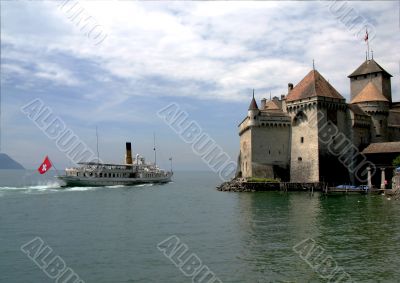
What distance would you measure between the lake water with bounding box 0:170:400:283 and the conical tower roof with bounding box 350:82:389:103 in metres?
22.3

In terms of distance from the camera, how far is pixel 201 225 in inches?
1082

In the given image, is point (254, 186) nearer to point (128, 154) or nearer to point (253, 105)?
point (253, 105)

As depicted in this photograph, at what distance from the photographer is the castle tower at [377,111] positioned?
57.2 meters

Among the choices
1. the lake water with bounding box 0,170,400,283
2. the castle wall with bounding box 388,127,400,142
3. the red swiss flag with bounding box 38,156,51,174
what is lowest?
the lake water with bounding box 0,170,400,283

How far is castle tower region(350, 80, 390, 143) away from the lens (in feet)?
188

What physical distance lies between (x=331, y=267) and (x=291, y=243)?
420 centimetres

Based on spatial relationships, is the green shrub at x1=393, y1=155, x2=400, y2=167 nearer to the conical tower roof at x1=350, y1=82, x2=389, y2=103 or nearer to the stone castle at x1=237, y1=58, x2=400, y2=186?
the stone castle at x1=237, y1=58, x2=400, y2=186

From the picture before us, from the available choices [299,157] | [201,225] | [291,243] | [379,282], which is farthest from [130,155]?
[379,282]

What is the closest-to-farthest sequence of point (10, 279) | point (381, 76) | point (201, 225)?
point (10, 279) → point (201, 225) → point (381, 76)

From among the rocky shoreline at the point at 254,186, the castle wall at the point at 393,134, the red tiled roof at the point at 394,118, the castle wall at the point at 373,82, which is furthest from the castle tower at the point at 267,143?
the castle wall at the point at 373,82

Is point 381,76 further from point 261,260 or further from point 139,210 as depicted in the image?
point 261,260

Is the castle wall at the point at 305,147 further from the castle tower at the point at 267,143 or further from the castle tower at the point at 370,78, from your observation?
the castle tower at the point at 370,78

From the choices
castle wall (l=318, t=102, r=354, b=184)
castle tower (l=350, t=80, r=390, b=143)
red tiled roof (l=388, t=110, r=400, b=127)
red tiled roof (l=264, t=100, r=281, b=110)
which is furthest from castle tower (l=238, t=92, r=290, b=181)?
red tiled roof (l=388, t=110, r=400, b=127)

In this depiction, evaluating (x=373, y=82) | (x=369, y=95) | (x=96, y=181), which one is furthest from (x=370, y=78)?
(x=96, y=181)
